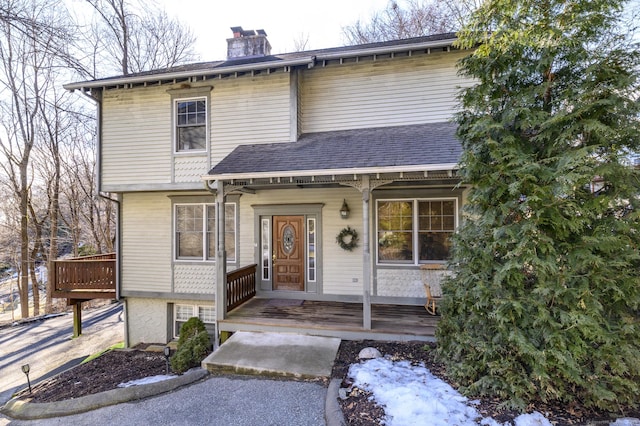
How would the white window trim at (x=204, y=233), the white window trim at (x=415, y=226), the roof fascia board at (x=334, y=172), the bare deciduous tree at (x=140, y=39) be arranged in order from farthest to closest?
the bare deciduous tree at (x=140, y=39) → the white window trim at (x=204, y=233) → the white window trim at (x=415, y=226) → the roof fascia board at (x=334, y=172)

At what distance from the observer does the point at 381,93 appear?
22.6 feet

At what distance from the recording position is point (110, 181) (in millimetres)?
7547

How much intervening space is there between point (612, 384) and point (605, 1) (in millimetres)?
3980

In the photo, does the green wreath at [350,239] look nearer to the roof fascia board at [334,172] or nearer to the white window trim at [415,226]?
the white window trim at [415,226]

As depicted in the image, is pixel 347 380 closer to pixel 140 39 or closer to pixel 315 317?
pixel 315 317

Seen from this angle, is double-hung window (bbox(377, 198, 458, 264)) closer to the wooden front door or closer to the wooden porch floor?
the wooden porch floor

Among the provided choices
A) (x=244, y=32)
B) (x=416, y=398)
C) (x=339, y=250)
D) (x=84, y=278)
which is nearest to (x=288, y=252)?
(x=339, y=250)

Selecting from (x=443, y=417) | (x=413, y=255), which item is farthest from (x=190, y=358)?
(x=413, y=255)

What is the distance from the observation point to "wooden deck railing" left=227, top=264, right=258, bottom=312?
6.09 metres

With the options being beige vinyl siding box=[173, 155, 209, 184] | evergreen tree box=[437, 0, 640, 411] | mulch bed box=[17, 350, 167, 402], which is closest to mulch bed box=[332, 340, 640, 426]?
evergreen tree box=[437, 0, 640, 411]

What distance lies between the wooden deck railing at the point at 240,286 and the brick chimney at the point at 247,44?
621 cm

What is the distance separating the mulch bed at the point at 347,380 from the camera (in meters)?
3.03

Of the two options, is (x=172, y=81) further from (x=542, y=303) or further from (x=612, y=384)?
(x=612, y=384)

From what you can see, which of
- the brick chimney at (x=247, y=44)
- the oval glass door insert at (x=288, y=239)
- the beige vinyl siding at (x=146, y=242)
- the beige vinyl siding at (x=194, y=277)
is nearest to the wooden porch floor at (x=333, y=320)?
the oval glass door insert at (x=288, y=239)
